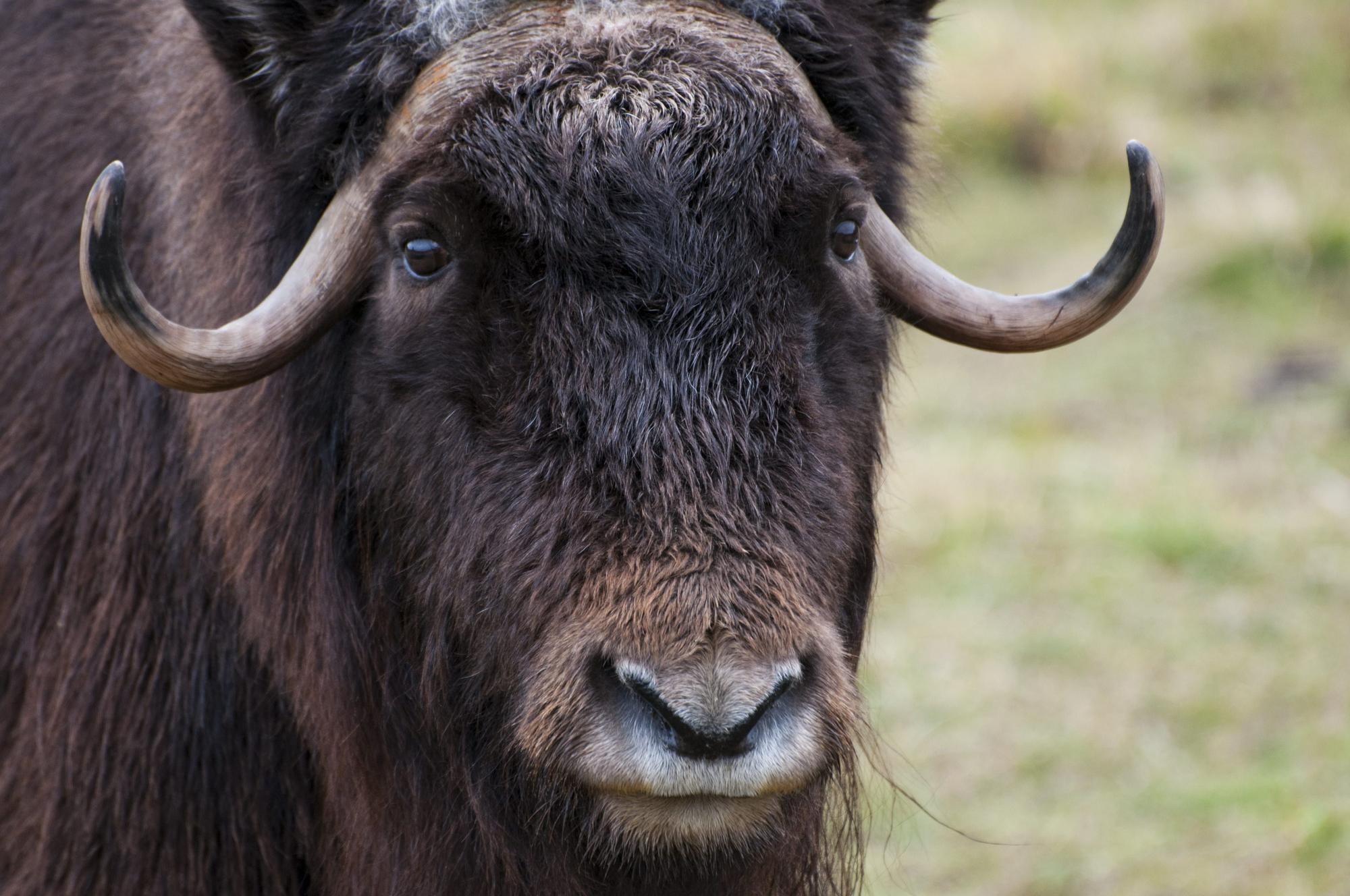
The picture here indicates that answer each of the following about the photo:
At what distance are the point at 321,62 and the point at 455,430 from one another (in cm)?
66

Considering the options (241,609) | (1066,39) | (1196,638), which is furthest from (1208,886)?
(1066,39)

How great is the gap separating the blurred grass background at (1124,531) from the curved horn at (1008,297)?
0.38m

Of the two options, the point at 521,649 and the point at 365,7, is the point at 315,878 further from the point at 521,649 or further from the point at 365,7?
the point at 365,7

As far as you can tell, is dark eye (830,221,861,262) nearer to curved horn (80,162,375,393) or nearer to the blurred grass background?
the blurred grass background

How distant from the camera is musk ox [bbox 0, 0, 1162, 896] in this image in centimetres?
222

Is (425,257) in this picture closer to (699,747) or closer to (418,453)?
(418,453)

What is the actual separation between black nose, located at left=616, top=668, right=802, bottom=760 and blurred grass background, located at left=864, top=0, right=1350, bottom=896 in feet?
4.17

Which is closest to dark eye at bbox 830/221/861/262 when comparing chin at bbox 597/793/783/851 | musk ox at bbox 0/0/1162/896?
musk ox at bbox 0/0/1162/896

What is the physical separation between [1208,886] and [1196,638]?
1.48m

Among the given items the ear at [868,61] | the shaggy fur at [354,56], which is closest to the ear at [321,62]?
the shaggy fur at [354,56]

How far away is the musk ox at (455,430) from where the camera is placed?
2.22 m

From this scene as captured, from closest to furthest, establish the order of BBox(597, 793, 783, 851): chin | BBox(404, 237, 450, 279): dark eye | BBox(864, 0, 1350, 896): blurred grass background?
BBox(597, 793, 783, 851): chin < BBox(404, 237, 450, 279): dark eye < BBox(864, 0, 1350, 896): blurred grass background

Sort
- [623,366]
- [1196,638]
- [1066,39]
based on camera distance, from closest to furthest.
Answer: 1. [623,366]
2. [1196,638]
3. [1066,39]

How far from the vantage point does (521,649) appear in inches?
90.7
